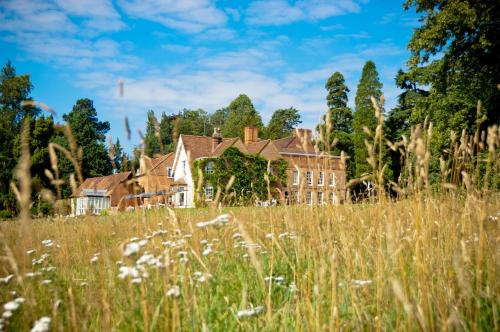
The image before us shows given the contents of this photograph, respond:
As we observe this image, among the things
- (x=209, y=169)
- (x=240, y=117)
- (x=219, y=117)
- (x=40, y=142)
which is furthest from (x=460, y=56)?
(x=219, y=117)

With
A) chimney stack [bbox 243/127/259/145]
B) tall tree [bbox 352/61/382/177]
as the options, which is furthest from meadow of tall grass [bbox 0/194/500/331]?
tall tree [bbox 352/61/382/177]

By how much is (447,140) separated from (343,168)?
1432 centimetres

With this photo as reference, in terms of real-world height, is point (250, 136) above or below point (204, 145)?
above

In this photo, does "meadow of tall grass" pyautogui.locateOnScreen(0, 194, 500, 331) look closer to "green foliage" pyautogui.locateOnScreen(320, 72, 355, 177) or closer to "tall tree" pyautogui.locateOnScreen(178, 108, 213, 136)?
"green foliage" pyautogui.locateOnScreen(320, 72, 355, 177)

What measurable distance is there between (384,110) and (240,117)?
59.6 metres

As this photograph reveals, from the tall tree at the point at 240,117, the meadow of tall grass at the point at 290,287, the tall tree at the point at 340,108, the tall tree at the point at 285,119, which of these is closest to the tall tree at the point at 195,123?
the tall tree at the point at 240,117

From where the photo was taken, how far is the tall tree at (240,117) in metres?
58.8

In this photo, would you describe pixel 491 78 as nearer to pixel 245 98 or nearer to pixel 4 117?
pixel 4 117

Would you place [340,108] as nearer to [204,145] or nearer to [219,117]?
[204,145]

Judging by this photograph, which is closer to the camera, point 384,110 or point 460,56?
point 384,110

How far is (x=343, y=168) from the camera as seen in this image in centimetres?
305

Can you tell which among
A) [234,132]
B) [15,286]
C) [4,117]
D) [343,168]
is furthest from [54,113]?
[234,132]

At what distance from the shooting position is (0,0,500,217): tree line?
5.62 metres

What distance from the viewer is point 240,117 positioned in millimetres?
62469
